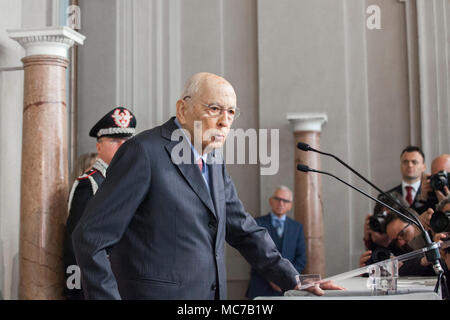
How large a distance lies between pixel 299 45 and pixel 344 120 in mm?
941

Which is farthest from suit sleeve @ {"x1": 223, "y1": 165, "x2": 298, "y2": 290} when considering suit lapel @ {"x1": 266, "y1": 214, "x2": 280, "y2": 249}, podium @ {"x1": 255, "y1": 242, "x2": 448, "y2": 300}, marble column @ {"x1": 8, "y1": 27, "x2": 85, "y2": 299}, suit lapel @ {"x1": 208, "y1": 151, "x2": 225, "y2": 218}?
suit lapel @ {"x1": 266, "y1": 214, "x2": 280, "y2": 249}

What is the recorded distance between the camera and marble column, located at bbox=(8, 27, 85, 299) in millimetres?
4309

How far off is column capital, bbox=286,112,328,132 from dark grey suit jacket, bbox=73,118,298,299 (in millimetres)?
3988

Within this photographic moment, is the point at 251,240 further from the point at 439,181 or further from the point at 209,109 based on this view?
the point at 439,181

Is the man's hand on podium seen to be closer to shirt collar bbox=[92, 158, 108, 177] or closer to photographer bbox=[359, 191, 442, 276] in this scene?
photographer bbox=[359, 191, 442, 276]

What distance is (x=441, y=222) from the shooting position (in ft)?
7.64

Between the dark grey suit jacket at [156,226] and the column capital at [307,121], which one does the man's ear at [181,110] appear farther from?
the column capital at [307,121]

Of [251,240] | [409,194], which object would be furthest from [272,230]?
[251,240]

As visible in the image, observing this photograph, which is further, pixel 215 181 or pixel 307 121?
pixel 307 121

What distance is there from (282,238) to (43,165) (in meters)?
2.40
